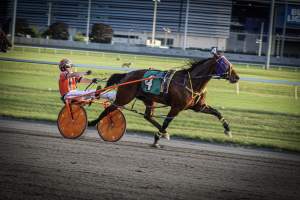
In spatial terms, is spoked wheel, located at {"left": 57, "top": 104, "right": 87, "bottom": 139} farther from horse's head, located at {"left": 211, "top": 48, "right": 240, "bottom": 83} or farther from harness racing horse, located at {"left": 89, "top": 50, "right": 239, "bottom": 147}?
horse's head, located at {"left": 211, "top": 48, "right": 240, "bottom": 83}

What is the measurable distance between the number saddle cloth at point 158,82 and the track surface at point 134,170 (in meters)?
0.94

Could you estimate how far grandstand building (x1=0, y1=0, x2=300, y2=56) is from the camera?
31719mm

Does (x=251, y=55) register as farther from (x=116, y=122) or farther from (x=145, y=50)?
(x=116, y=122)

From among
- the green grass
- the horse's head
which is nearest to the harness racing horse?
the horse's head

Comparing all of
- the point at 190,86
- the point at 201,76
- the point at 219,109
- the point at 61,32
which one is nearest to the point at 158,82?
the point at 190,86

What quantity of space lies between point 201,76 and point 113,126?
1.70 meters

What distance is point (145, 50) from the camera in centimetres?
4297

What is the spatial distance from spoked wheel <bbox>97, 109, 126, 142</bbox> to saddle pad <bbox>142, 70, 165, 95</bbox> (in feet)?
2.02

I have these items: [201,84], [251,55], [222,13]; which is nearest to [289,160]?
[201,84]

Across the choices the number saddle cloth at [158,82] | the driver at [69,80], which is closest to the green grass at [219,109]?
the number saddle cloth at [158,82]

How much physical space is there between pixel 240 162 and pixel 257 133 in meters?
4.45

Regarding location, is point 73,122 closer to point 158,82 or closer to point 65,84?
point 65,84

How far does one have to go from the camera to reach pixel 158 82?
10.5 metres

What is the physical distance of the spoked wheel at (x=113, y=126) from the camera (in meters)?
10.6
